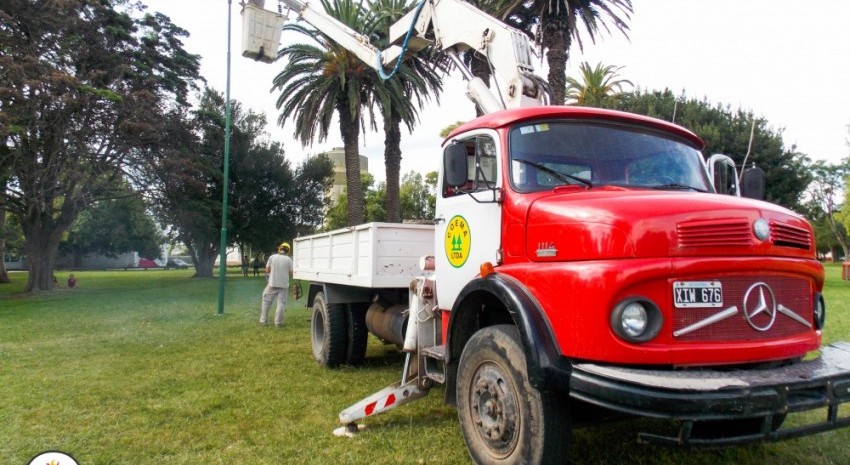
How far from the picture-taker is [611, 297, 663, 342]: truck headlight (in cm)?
312

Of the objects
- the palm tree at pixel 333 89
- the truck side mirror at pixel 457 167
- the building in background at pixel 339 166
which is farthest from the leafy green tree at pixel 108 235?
the truck side mirror at pixel 457 167

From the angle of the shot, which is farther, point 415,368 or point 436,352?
point 415,368

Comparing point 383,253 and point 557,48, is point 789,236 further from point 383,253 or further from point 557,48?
point 557,48

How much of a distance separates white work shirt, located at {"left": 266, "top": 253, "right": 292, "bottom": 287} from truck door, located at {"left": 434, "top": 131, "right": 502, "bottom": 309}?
26.4 ft

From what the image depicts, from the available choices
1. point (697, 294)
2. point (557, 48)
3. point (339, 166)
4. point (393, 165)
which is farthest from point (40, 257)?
point (339, 166)

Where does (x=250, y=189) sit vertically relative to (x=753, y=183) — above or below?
above

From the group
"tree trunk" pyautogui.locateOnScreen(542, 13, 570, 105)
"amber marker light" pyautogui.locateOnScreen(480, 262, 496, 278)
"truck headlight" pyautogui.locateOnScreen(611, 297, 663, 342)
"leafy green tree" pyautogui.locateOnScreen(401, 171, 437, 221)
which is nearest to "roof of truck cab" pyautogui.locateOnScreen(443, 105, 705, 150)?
"amber marker light" pyautogui.locateOnScreen(480, 262, 496, 278)

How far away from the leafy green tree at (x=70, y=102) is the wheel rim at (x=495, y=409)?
19467 mm

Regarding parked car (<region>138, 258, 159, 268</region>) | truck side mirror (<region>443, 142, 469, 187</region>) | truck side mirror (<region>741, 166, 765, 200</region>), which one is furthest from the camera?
parked car (<region>138, 258, 159, 268</region>)

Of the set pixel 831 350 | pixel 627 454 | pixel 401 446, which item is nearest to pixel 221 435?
pixel 401 446

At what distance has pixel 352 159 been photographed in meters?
22.1

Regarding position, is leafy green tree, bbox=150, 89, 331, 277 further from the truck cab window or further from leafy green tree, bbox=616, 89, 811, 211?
the truck cab window

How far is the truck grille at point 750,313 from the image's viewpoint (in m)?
3.14

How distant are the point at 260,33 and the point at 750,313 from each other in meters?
10.0
